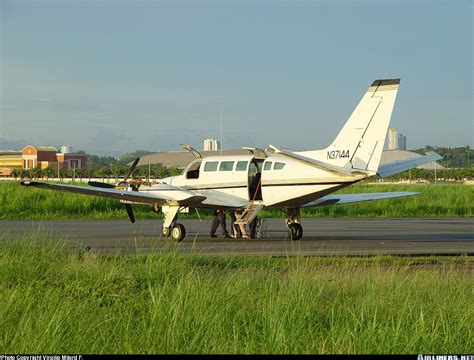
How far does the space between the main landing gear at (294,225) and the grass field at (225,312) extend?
1382 centimetres

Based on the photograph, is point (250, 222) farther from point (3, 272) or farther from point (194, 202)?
point (3, 272)

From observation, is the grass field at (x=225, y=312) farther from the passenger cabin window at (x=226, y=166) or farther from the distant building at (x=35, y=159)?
the distant building at (x=35, y=159)

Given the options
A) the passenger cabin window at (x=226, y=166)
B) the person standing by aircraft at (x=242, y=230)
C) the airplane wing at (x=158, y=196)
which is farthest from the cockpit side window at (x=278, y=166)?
the airplane wing at (x=158, y=196)

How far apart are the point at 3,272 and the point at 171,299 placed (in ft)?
12.7

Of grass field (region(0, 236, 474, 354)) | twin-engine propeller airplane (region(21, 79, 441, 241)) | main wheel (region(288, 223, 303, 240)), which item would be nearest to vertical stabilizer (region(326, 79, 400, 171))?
twin-engine propeller airplane (region(21, 79, 441, 241))

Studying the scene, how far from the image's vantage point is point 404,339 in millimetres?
9891

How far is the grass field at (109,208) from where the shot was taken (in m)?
44.6

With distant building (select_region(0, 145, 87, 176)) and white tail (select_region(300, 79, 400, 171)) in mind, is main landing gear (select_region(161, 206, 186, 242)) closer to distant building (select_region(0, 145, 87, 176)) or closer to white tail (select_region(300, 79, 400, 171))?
white tail (select_region(300, 79, 400, 171))

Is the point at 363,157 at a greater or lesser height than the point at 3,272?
greater

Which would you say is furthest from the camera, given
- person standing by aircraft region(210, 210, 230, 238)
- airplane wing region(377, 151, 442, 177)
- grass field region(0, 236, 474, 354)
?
person standing by aircraft region(210, 210, 230, 238)

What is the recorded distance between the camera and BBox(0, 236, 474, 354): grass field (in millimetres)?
9766

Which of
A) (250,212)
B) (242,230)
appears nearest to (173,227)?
(242,230)

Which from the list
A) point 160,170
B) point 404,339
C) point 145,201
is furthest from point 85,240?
point 160,170

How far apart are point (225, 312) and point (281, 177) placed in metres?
17.5
